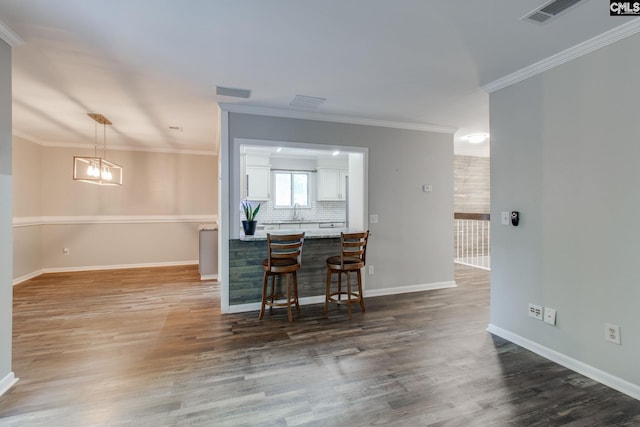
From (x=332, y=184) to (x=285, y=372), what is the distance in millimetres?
5091

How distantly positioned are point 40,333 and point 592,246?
16.6 ft

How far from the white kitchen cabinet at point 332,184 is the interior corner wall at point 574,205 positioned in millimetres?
4188

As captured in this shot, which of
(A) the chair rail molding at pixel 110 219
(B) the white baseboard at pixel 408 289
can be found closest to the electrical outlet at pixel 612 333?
(B) the white baseboard at pixel 408 289

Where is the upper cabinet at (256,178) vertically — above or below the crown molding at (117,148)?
below

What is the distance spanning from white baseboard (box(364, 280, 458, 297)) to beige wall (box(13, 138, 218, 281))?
13.8ft

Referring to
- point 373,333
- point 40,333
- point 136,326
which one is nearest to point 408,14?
point 373,333

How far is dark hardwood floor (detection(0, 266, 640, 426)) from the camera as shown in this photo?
1849 mm

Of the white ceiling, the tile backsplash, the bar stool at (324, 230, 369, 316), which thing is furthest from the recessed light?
the tile backsplash

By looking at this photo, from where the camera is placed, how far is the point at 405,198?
14.7 ft

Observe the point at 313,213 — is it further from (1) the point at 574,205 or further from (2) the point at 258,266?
(1) the point at 574,205

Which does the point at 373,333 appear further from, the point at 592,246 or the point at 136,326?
the point at 136,326

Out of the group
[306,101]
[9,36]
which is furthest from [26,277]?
[306,101]

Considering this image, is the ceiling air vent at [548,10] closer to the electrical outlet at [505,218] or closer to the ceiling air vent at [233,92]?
the electrical outlet at [505,218]

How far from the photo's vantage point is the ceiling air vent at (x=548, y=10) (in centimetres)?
178
